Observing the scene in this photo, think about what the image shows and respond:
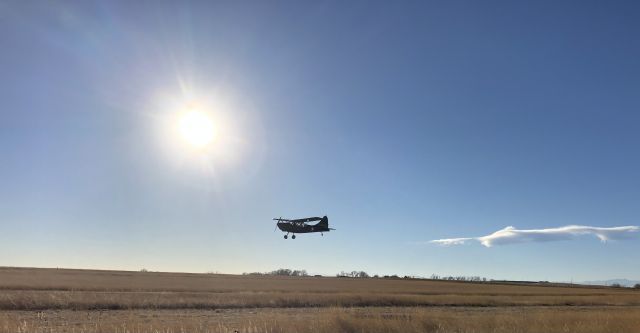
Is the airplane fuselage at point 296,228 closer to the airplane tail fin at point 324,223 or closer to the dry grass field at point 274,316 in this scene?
the airplane tail fin at point 324,223

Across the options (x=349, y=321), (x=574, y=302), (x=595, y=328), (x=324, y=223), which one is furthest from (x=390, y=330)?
(x=574, y=302)

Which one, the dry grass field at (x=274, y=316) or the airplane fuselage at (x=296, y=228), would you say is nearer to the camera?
the dry grass field at (x=274, y=316)

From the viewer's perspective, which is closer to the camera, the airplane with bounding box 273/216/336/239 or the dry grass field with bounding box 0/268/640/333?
the dry grass field with bounding box 0/268/640/333

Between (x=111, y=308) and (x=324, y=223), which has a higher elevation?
(x=324, y=223)

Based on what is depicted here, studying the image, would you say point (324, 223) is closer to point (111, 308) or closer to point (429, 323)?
point (111, 308)

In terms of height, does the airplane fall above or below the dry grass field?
above

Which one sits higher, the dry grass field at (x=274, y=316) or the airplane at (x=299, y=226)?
the airplane at (x=299, y=226)

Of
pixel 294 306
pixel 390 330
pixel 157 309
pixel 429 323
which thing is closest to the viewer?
pixel 390 330

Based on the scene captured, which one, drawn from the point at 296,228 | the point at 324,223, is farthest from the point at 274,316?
the point at 324,223

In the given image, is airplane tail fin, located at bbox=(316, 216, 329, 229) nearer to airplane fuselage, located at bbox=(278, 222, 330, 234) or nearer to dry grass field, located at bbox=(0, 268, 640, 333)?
airplane fuselage, located at bbox=(278, 222, 330, 234)

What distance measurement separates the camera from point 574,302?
56.0 metres

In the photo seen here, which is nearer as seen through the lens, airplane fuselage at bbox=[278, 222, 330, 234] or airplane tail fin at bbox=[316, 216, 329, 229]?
airplane fuselage at bbox=[278, 222, 330, 234]

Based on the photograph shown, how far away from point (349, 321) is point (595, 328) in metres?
9.07

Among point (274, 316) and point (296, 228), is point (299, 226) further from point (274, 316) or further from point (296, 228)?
point (274, 316)
